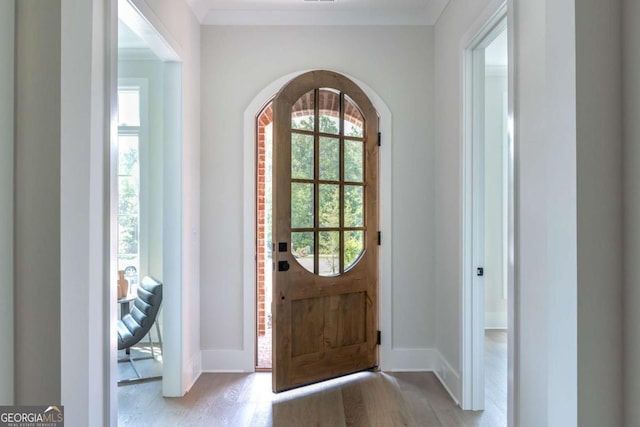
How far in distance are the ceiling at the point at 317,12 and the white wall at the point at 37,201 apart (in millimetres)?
1757

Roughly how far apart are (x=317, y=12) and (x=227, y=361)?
9.30 feet

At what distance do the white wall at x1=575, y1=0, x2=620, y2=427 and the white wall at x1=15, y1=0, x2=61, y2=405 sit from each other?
1.67 metres

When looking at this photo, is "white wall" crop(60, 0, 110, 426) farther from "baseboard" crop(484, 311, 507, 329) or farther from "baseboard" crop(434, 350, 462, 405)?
"baseboard" crop(484, 311, 507, 329)

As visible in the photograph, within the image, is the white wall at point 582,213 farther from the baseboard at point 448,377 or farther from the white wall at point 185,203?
the white wall at point 185,203

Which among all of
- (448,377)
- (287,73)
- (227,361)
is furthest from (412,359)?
(287,73)

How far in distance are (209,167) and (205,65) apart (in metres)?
0.81

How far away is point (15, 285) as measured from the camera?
1.40 m

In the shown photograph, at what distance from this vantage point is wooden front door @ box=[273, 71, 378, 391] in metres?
2.74

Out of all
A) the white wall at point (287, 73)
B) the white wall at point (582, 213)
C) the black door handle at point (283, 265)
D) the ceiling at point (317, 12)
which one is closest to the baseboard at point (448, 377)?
the white wall at point (287, 73)

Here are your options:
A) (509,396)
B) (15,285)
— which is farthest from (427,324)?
(15,285)

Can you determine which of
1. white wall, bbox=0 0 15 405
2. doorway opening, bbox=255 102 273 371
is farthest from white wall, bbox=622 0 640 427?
doorway opening, bbox=255 102 273 371

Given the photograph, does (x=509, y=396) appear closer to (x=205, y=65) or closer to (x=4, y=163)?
(x=4, y=163)

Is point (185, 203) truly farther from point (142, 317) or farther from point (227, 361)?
point (227, 361)

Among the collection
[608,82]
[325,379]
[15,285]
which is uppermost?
[608,82]
